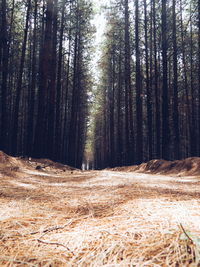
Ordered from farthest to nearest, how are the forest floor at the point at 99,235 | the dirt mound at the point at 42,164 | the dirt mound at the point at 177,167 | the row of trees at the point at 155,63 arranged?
the row of trees at the point at 155,63, the dirt mound at the point at 42,164, the dirt mound at the point at 177,167, the forest floor at the point at 99,235

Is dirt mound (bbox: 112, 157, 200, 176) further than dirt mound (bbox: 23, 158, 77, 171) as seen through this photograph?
No

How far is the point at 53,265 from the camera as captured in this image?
3.40 ft

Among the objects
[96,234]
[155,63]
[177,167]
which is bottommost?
[96,234]

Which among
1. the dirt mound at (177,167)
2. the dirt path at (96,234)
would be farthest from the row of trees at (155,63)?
the dirt path at (96,234)

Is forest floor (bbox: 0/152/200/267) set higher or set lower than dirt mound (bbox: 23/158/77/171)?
lower

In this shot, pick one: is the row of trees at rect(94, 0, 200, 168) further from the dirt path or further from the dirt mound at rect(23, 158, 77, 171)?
the dirt path

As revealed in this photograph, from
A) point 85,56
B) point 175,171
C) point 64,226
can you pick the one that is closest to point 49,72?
point 175,171

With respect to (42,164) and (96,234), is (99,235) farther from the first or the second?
(42,164)

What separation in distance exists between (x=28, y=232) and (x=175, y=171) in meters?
7.05

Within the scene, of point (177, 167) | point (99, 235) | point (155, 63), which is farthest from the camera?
point (155, 63)

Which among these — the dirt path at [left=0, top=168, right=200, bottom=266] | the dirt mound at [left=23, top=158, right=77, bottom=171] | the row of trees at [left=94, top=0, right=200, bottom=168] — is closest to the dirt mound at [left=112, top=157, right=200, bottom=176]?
the row of trees at [left=94, top=0, right=200, bottom=168]

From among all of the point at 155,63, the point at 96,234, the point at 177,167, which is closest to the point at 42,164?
the point at 177,167

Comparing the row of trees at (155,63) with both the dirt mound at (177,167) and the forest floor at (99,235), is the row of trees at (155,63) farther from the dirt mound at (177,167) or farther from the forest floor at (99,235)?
the forest floor at (99,235)

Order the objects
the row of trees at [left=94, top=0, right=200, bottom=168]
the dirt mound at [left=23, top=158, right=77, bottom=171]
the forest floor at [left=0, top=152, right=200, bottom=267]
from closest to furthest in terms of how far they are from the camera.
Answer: the forest floor at [left=0, top=152, right=200, bottom=267], the dirt mound at [left=23, top=158, right=77, bottom=171], the row of trees at [left=94, top=0, right=200, bottom=168]
